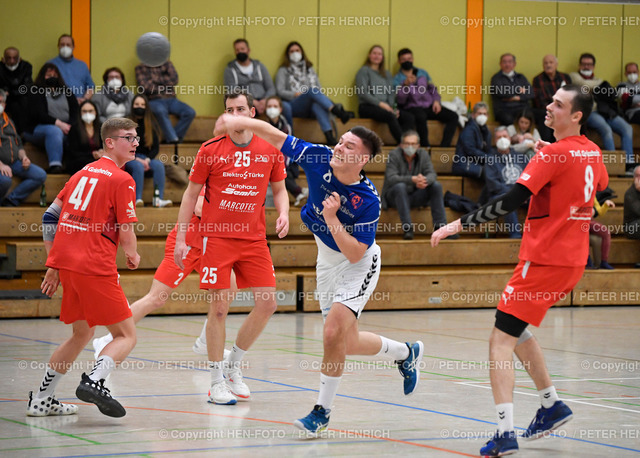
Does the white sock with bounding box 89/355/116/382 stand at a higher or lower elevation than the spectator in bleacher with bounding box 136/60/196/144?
lower

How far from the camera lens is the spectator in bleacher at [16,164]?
43.7ft

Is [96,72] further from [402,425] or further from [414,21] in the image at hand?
[402,425]

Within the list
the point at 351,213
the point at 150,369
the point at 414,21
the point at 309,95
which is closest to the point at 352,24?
the point at 414,21

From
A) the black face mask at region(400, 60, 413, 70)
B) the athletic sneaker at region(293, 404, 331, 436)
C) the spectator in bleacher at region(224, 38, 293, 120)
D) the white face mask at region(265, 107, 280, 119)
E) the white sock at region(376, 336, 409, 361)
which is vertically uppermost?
the black face mask at region(400, 60, 413, 70)

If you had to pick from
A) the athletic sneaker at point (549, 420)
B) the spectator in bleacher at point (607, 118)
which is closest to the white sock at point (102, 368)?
the athletic sneaker at point (549, 420)

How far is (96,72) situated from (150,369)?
31.5 ft

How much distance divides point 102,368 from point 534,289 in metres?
2.82

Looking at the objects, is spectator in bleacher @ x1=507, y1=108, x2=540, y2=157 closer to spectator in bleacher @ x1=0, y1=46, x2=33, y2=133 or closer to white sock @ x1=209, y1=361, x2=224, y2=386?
spectator in bleacher @ x1=0, y1=46, x2=33, y2=133

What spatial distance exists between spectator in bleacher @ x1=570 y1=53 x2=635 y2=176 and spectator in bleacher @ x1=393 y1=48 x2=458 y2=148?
9.53 ft

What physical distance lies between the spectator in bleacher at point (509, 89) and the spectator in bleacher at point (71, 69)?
25.9ft

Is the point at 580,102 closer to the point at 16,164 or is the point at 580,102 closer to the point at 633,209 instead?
the point at 16,164

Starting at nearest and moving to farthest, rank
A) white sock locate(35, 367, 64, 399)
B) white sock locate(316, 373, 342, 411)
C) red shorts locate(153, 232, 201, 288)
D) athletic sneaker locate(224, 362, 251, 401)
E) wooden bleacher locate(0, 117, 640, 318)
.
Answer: white sock locate(316, 373, 342, 411)
white sock locate(35, 367, 64, 399)
athletic sneaker locate(224, 362, 251, 401)
red shorts locate(153, 232, 201, 288)
wooden bleacher locate(0, 117, 640, 318)

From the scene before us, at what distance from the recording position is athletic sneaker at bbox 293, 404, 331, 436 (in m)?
5.55

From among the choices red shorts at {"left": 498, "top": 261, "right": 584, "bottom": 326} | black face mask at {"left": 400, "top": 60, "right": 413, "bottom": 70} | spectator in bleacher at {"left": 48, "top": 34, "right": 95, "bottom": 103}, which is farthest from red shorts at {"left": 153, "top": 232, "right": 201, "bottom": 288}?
black face mask at {"left": 400, "top": 60, "right": 413, "bottom": 70}
